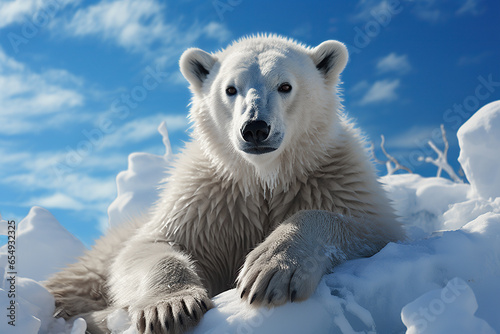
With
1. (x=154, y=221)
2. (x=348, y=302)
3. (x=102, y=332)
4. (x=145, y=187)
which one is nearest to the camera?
(x=348, y=302)

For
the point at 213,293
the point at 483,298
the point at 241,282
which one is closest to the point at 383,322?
the point at 483,298

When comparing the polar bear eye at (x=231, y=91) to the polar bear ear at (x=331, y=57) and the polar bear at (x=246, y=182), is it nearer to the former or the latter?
the polar bear at (x=246, y=182)

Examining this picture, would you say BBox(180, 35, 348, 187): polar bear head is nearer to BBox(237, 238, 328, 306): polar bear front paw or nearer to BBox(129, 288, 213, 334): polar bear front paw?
BBox(237, 238, 328, 306): polar bear front paw

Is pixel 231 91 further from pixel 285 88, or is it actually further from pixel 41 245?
pixel 41 245

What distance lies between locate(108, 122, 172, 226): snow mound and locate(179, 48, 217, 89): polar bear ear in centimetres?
297

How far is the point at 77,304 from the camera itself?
323 centimetres

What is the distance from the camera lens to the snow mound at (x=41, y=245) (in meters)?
4.86

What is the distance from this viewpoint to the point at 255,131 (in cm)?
259

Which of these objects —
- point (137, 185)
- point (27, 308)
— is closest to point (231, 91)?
point (27, 308)

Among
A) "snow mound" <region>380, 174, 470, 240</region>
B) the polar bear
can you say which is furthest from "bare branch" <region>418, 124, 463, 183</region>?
the polar bear

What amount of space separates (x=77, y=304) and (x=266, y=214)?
1.53 meters

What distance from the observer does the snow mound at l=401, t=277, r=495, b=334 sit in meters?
1.60

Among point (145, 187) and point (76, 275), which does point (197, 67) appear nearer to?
point (76, 275)

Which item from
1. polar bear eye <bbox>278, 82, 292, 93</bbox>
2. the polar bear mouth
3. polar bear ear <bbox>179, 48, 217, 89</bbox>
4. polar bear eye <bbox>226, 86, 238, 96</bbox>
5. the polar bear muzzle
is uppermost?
polar bear ear <bbox>179, 48, 217, 89</bbox>
